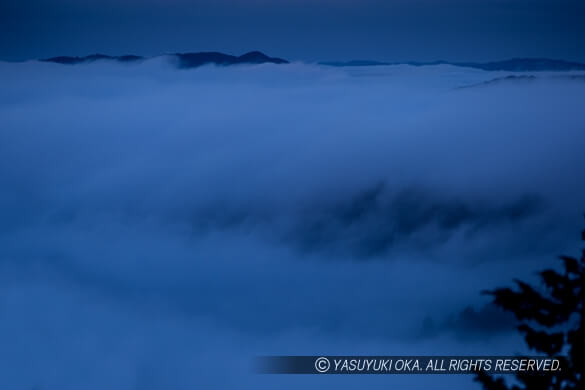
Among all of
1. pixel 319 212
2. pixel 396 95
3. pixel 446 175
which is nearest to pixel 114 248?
pixel 319 212

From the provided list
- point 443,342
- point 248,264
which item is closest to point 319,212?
point 248,264

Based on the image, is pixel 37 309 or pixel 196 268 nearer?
pixel 37 309

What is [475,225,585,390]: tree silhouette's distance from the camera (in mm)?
5527

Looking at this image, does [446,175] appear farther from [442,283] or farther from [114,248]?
[114,248]

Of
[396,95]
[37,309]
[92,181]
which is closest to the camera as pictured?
[37,309]

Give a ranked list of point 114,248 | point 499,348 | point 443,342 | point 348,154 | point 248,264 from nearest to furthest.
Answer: point 499,348
point 443,342
point 248,264
point 114,248
point 348,154

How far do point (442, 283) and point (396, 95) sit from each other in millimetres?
108666

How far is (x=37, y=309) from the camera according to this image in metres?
84.0

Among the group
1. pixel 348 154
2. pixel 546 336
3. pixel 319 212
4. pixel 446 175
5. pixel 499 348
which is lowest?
pixel 546 336

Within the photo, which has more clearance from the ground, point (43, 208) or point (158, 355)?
point (43, 208)

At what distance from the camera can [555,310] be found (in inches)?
218

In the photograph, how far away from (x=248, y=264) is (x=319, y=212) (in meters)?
25.0

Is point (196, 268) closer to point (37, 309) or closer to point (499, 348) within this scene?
point (37, 309)

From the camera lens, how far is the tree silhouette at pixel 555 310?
5527 millimetres
